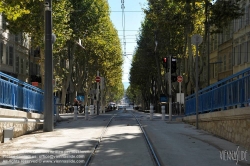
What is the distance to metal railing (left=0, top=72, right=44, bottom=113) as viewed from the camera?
39.2ft

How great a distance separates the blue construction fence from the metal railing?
23.1 ft

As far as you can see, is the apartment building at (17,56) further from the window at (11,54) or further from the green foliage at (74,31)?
the green foliage at (74,31)

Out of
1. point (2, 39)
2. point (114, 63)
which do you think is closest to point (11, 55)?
point (2, 39)

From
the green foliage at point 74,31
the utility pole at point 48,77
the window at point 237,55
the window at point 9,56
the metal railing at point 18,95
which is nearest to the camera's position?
the metal railing at point 18,95

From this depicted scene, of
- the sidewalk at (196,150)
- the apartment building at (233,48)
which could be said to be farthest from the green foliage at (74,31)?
the apartment building at (233,48)

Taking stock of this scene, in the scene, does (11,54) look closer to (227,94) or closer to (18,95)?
(18,95)

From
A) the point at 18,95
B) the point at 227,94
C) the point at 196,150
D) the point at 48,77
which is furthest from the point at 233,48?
the point at 196,150

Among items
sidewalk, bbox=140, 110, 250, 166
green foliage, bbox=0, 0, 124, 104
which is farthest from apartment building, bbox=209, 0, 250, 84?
sidewalk, bbox=140, 110, 250, 166

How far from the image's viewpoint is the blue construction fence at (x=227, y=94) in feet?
35.2

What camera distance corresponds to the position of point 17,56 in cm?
4084

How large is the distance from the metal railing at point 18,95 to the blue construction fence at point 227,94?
705 cm

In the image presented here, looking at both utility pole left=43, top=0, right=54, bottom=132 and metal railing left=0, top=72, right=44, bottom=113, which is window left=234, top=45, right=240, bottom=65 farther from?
utility pole left=43, top=0, right=54, bottom=132

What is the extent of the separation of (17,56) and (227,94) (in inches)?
1257

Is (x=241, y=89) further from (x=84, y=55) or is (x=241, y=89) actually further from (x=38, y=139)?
(x=84, y=55)
